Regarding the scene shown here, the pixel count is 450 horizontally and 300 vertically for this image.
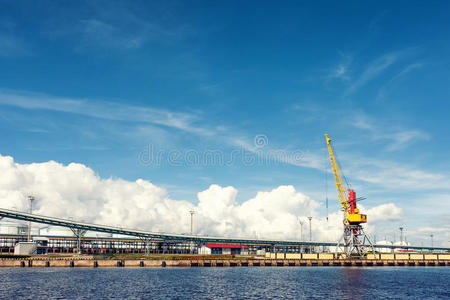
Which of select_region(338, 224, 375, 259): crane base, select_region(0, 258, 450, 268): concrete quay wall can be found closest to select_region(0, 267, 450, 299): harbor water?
select_region(0, 258, 450, 268): concrete quay wall

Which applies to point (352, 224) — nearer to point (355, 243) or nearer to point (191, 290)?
point (355, 243)

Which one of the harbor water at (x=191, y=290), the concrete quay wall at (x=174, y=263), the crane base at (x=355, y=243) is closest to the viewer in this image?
the harbor water at (x=191, y=290)

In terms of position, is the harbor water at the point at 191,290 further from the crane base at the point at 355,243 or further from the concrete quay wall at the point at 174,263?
the crane base at the point at 355,243

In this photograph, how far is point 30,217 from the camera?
18475cm

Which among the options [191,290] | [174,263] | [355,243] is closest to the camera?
[191,290]

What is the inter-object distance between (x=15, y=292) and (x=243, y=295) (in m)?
39.4

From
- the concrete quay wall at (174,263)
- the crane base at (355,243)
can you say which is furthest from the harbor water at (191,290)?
the crane base at (355,243)

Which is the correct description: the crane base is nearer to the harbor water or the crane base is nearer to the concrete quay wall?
the concrete quay wall

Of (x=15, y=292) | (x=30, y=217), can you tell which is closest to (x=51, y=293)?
(x=15, y=292)

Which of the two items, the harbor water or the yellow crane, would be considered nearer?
the harbor water

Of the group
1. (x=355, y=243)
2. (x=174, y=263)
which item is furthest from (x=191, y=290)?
(x=355, y=243)

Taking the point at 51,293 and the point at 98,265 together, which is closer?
the point at 51,293

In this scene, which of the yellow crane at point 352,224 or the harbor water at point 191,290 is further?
→ the yellow crane at point 352,224

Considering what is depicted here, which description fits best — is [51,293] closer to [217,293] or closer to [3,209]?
[217,293]
